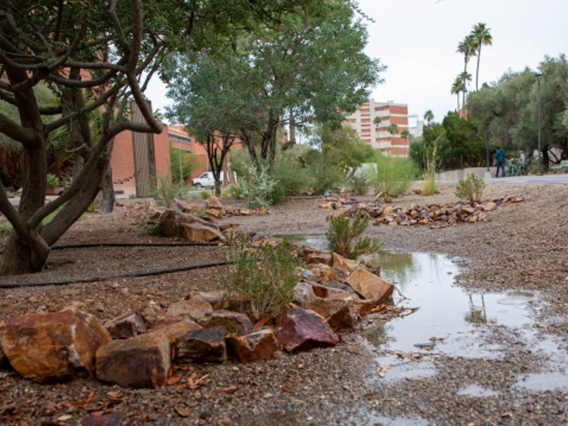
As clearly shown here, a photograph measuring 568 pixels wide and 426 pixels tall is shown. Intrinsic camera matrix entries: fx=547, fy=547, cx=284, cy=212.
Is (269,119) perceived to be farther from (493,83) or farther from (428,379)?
(493,83)

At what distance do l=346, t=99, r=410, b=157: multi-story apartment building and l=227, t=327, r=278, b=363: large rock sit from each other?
4537 inches

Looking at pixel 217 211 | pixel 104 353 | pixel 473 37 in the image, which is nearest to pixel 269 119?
pixel 217 211

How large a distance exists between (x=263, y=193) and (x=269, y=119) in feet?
9.29

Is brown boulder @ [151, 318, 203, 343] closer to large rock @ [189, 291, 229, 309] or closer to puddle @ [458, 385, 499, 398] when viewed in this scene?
large rock @ [189, 291, 229, 309]

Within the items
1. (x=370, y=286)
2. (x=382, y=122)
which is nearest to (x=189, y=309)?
(x=370, y=286)

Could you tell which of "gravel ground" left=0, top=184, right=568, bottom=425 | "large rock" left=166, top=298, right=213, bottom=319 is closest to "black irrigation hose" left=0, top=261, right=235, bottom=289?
"gravel ground" left=0, top=184, right=568, bottom=425

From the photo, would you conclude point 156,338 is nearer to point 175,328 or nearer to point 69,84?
point 175,328

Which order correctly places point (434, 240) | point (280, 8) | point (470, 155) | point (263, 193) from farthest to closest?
point (470, 155) < point (263, 193) < point (434, 240) < point (280, 8)

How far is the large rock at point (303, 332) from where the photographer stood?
12.0ft

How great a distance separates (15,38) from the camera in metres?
5.28

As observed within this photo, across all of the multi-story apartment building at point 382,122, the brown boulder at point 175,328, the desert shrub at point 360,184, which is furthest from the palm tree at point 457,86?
the brown boulder at point 175,328

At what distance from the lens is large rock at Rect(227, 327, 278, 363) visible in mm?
3434

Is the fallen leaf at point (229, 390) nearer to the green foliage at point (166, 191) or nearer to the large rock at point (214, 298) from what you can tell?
the large rock at point (214, 298)

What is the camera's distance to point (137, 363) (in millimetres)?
3033
